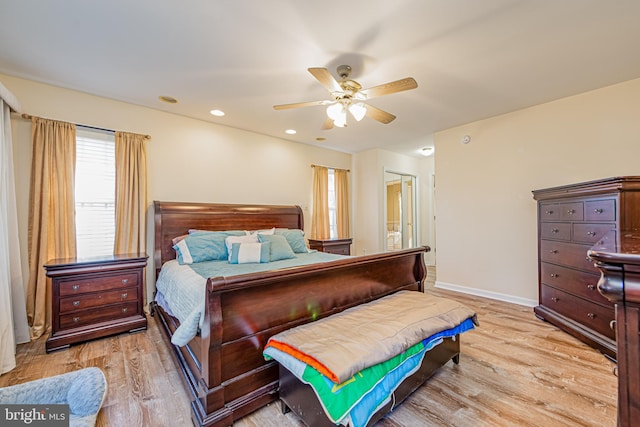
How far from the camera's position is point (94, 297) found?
2707mm

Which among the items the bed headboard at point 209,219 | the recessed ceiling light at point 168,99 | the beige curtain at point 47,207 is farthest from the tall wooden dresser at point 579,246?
the beige curtain at point 47,207

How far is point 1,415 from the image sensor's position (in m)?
1.47

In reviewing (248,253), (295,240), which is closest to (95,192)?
(248,253)

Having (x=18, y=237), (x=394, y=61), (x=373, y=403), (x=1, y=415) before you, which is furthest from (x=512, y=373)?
(x=18, y=237)

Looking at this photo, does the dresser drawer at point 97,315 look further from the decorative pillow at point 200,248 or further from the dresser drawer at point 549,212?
the dresser drawer at point 549,212

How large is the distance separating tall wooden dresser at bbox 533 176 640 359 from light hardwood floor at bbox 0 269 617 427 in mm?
201

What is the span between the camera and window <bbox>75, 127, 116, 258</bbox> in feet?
10.1

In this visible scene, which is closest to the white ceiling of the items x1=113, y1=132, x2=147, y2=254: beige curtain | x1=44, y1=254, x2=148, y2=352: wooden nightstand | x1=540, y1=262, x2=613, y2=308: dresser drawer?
x1=113, y1=132, x2=147, y2=254: beige curtain

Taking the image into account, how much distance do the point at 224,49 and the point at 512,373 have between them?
3527 millimetres

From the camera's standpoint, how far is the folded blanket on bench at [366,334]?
1.40m

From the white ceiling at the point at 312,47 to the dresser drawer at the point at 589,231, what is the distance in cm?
153

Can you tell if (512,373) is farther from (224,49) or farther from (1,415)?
(224,49)

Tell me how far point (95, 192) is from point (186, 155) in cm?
115

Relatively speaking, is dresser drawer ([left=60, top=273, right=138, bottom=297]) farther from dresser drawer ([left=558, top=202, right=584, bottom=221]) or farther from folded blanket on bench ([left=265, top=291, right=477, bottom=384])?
dresser drawer ([left=558, top=202, right=584, bottom=221])
